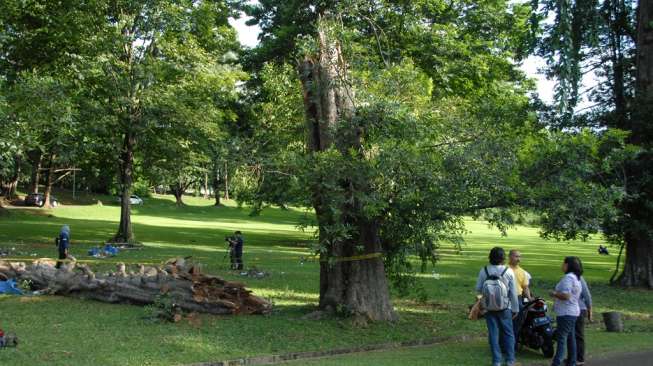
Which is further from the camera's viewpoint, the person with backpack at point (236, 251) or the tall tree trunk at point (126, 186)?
the tall tree trunk at point (126, 186)

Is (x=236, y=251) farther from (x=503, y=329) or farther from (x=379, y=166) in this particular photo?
(x=503, y=329)

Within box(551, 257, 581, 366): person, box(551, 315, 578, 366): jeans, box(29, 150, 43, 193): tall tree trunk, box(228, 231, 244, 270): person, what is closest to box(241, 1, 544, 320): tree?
box(551, 257, 581, 366): person

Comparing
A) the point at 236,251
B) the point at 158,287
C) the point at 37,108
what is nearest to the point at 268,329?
the point at 158,287

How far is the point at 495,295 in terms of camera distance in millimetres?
8695

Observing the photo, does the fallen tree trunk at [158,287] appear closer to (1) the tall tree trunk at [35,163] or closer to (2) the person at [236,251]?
(2) the person at [236,251]

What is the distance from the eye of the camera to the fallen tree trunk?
42.0 feet

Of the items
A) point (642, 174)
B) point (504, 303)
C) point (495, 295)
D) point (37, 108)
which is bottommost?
point (504, 303)

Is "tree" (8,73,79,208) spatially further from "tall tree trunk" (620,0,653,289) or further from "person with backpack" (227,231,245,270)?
"tall tree trunk" (620,0,653,289)

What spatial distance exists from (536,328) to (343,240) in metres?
3.93

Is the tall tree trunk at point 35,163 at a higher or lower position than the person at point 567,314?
higher

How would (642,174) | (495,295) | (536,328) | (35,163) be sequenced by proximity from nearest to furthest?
(495,295)
(536,328)
(642,174)
(35,163)

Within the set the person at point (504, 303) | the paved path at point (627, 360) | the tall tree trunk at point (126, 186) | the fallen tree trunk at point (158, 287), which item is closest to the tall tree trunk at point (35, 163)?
the tall tree trunk at point (126, 186)

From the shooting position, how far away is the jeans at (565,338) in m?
8.80

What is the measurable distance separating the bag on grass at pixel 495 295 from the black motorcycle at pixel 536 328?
1459 millimetres
